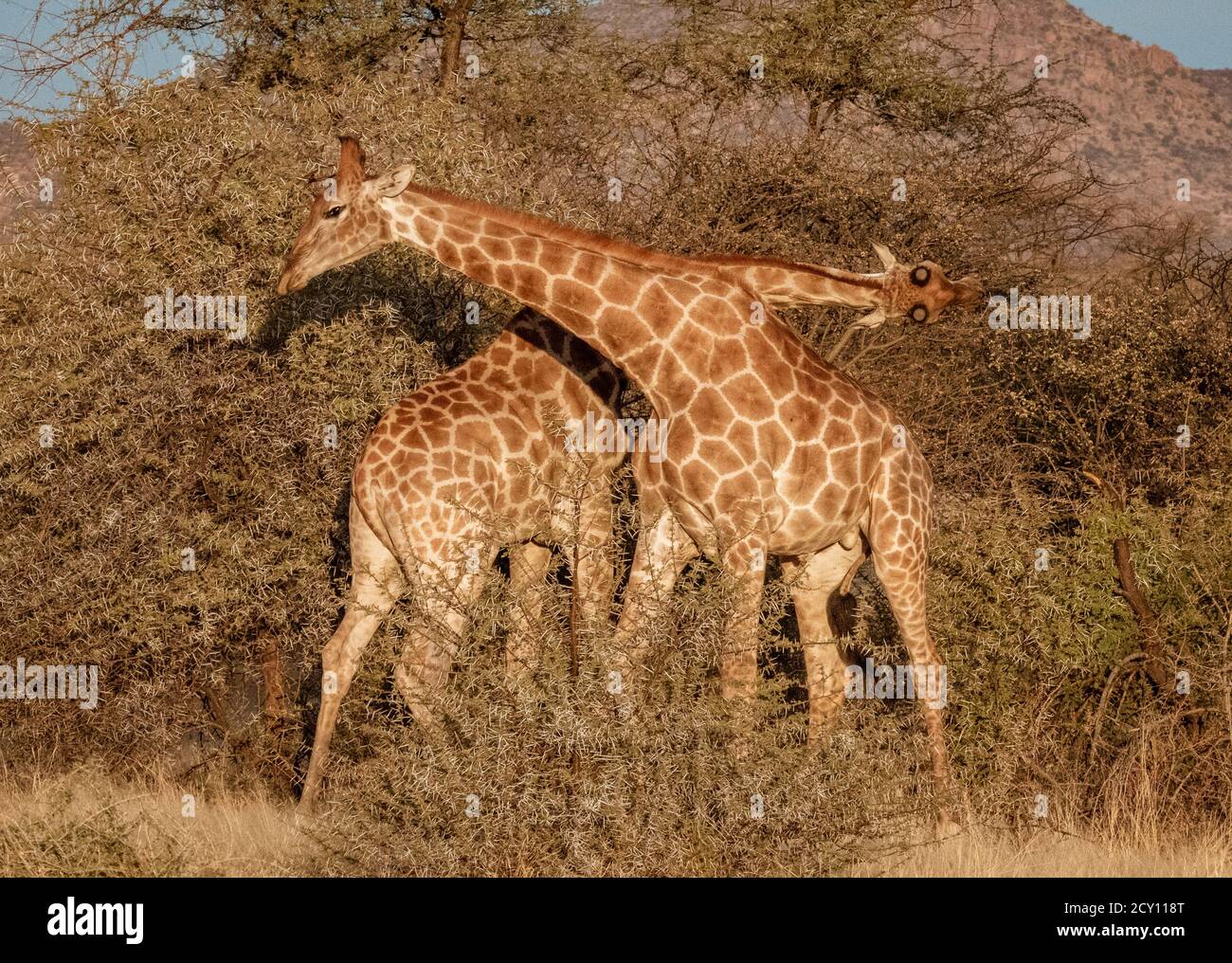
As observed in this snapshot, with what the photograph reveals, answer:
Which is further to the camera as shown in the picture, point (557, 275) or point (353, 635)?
point (353, 635)

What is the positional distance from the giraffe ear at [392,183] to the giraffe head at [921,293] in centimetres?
251

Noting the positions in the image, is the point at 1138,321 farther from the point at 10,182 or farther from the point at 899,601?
the point at 10,182

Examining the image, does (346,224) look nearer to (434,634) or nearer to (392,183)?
(392,183)

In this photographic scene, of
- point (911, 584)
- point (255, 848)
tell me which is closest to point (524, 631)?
point (255, 848)

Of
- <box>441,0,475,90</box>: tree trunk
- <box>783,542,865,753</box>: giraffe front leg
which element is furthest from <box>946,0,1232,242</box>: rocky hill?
<box>783,542,865,753</box>: giraffe front leg

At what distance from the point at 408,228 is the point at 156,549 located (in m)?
2.90

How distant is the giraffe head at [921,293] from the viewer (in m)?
7.71

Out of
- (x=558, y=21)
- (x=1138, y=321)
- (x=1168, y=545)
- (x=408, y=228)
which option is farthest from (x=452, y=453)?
(x=558, y=21)

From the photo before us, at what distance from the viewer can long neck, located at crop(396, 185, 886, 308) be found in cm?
796

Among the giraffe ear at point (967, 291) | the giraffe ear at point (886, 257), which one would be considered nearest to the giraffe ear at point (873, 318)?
the giraffe ear at point (886, 257)

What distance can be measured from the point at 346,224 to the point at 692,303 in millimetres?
1896

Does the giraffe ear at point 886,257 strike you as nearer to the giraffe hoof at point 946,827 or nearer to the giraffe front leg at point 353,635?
the giraffe hoof at point 946,827

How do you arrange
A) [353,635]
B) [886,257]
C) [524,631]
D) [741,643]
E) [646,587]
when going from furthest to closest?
[353,635]
[886,257]
[646,587]
[741,643]
[524,631]

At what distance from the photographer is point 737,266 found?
820cm
